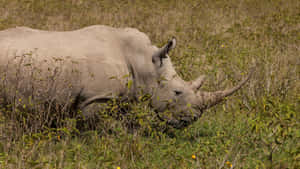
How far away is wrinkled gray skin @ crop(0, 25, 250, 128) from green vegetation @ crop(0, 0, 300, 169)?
1.15 feet

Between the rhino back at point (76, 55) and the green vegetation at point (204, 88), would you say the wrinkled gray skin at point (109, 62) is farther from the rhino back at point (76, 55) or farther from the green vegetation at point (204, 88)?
the green vegetation at point (204, 88)

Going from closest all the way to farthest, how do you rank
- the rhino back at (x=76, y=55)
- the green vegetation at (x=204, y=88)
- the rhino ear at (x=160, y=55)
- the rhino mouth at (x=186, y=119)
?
the green vegetation at (x=204, y=88)
the rhino back at (x=76, y=55)
the rhino mouth at (x=186, y=119)
the rhino ear at (x=160, y=55)

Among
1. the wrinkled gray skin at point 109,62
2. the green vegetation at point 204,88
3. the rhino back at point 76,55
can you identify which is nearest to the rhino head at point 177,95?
the wrinkled gray skin at point 109,62

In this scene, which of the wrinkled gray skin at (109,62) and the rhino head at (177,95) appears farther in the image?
the rhino head at (177,95)

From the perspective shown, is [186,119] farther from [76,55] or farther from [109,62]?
[76,55]

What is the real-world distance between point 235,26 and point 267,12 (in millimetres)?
1811

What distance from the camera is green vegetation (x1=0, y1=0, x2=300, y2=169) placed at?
3.62 m

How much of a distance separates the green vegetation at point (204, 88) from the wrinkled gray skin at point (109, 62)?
1.15 ft

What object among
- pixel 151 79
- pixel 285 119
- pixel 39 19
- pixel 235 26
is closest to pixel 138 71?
pixel 151 79

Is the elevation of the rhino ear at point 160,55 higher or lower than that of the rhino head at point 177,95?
higher

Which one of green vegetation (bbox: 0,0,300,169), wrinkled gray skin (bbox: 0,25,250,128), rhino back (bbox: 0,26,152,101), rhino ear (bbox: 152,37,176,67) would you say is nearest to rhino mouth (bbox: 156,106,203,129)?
wrinkled gray skin (bbox: 0,25,250,128)

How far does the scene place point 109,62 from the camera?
4.86 metres

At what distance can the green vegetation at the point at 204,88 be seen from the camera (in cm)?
362

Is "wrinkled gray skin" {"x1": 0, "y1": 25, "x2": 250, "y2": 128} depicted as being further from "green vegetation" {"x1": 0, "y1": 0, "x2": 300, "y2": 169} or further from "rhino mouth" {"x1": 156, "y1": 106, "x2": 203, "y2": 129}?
Answer: "green vegetation" {"x1": 0, "y1": 0, "x2": 300, "y2": 169}
